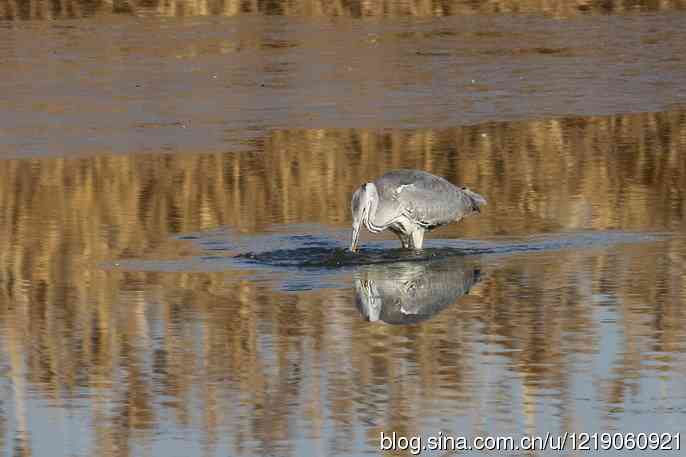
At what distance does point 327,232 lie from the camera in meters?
10.4

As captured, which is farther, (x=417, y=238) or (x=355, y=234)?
(x=417, y=238)

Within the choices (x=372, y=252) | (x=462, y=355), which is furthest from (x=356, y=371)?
(x=372, y=252)

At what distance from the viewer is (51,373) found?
23.7 ft

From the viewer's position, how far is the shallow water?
661cm

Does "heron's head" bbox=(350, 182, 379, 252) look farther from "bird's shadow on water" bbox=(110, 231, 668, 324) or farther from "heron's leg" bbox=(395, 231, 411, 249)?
"heron's leg" bbox=(395, 231, 411, 249)

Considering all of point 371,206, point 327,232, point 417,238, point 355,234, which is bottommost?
point 327,232

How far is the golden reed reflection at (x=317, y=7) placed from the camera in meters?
20.2

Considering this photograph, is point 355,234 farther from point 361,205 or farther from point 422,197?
point 422,197

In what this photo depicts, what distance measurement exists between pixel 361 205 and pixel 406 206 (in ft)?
1.09

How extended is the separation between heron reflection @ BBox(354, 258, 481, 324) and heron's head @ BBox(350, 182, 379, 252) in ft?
0.74

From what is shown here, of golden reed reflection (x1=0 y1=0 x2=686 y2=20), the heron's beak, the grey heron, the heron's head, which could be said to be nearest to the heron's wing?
the grey heron

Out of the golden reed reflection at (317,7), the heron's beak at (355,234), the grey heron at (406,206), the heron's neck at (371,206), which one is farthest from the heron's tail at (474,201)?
the golden reed reflection at (317,7)

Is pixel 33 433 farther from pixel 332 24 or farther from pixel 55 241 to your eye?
pixel 332 24

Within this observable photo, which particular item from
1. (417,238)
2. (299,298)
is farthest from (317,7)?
(299,298)
